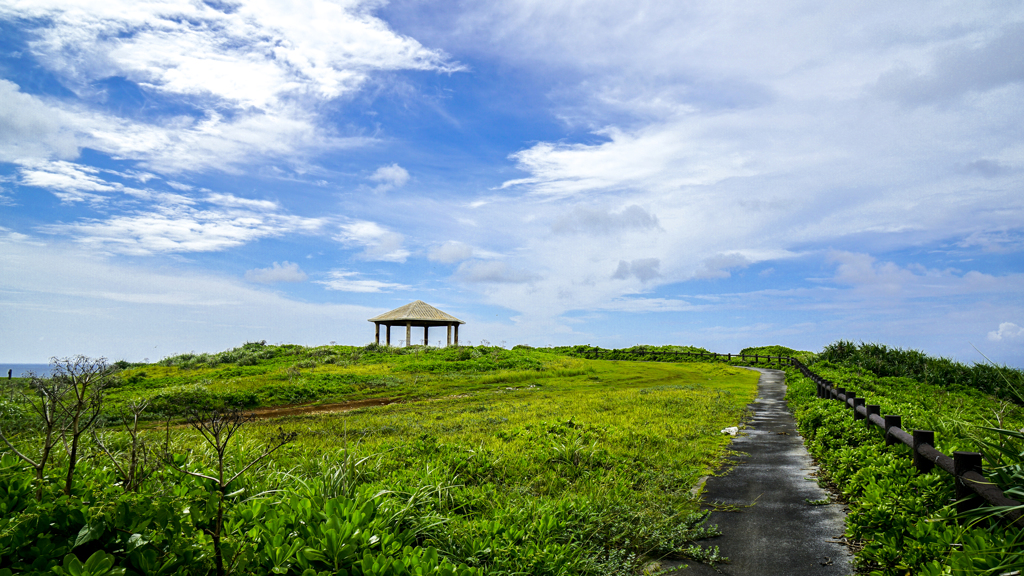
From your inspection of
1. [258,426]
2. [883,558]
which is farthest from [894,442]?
[258,426]

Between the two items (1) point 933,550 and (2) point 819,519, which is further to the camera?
(2) point 819,519

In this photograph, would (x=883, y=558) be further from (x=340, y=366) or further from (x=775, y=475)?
(x=340, y=366)

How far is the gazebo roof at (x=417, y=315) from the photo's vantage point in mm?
37359

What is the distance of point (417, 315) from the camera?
37812 millimetres

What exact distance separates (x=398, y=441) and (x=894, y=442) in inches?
277

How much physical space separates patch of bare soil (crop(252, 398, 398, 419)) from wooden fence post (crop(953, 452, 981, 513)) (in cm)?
1426

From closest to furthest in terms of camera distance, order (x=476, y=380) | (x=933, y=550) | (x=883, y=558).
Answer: (x=933, y=550)
(x=883, y=558)
(x=476, y=380)

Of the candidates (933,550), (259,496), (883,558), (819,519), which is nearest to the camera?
(933,550)

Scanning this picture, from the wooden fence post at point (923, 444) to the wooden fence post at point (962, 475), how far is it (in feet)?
3.22

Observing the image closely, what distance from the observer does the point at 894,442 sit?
6.42 m

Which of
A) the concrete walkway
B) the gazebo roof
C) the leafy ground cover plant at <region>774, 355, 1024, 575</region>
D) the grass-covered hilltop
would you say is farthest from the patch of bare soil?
the gazebo roof

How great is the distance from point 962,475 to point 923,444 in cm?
117

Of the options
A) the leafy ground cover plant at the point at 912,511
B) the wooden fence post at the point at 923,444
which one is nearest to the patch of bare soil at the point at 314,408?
the leafy ground cover plant at the point at 912,511

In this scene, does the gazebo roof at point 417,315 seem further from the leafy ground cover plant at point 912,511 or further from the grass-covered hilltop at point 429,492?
the leafy ground cover plant at point 912,511
